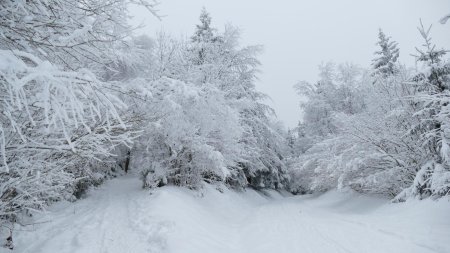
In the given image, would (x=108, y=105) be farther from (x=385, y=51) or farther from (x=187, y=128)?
(x=385, y=51)

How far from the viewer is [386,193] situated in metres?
16.2

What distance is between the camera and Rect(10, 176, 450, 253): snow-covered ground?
757cm

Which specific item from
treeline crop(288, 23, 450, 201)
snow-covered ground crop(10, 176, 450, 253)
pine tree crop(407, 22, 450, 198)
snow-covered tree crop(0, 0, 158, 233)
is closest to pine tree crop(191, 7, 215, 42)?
treeline crop(288, 23, 450, 201)

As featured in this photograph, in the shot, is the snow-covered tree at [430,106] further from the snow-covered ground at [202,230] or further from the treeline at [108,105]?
the treeline at [108,105]

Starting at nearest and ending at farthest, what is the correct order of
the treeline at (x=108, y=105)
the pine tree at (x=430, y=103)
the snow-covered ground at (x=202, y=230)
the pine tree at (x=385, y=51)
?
the treeline at (x=108, y=105) → the snow-covered ground at (x=202, y=230) → the pine tree at (x=430, y=103) → the pine tree at (x=385, y=51)

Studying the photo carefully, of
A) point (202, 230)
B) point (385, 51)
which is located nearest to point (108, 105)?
point (202, 230)

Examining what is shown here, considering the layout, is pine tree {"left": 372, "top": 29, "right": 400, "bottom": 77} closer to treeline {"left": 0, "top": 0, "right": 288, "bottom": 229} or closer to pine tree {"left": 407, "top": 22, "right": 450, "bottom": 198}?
treeline {"left": 0, "top": 0, "right": 288, "bottom": 229}

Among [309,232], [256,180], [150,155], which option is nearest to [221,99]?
[150,155]

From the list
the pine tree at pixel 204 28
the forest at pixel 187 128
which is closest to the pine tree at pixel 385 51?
the forest at pixel 187 128

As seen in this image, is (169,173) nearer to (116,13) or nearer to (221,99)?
(221,99)

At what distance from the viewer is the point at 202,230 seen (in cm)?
968

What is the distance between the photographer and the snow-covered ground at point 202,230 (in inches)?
298

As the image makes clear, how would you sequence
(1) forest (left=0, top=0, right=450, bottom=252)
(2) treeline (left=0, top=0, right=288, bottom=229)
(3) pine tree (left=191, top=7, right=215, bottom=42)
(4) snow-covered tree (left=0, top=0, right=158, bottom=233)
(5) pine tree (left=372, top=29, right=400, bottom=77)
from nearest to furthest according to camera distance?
1. (4) snow-covered tree (left=0, top=0, right=158, bottom=233)
2. (2) treeline (left=0, top=0, right=288, bottom=229)
3. (1) forest (left=0, top=0, right=450, bottom=252)
4. (3) pine tree (left=191, top=7, right=215, bottom=42)
5. (5) pine tree (left=372, top=29, right=400, bottom=77)

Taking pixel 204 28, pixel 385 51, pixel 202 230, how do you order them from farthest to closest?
pixel 385 51 → pixel 204 28 → pixel 202 230
